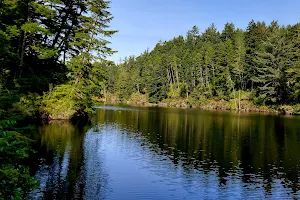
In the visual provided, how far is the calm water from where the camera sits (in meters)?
14.1

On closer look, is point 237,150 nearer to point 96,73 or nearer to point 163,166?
point 163,166

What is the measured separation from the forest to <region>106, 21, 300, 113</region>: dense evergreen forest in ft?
0.86

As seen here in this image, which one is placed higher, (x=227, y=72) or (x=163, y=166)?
(x=227, y=72)

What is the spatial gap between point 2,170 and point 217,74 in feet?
274

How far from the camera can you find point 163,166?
1880cm

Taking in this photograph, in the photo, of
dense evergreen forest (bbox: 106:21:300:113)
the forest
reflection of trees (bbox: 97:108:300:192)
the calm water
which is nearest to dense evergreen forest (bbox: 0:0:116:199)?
the forest

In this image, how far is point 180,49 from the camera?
107125 mm

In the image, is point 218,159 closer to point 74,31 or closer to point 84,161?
point 84,161

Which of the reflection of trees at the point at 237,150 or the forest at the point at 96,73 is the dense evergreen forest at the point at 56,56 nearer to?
the forest at the point at 96,73

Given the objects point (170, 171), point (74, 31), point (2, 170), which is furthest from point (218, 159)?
point (74, 31)

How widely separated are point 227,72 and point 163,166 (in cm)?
6645

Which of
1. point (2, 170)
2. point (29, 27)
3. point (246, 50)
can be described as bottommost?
point (2, 170)

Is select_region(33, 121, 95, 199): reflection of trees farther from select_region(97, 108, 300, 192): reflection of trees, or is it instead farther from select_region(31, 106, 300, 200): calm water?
select_region(97, 108, 300, 192): reflection of trees

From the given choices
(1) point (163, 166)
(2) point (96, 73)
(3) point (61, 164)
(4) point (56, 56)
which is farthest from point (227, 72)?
(3) point (61, 164)
